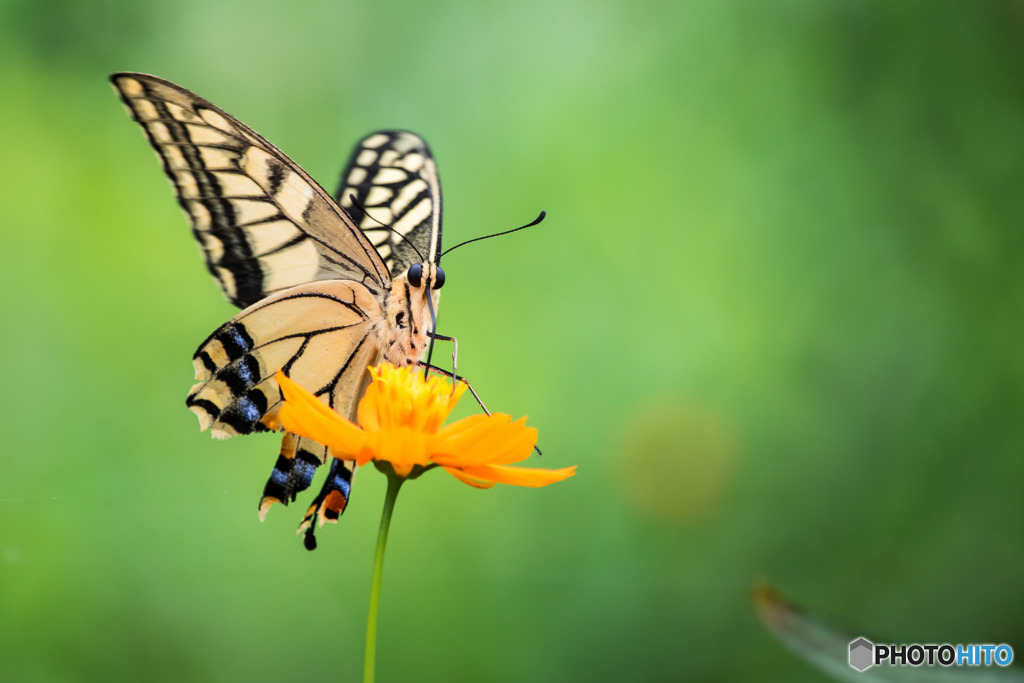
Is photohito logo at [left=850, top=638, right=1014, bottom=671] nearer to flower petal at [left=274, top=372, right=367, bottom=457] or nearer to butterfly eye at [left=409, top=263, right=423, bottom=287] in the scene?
flower petal at [left=274, top=372, right=367, bottom=457]

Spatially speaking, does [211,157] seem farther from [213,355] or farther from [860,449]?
[860,449]

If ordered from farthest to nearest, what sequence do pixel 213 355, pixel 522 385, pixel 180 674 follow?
pixel 522 385 < pixel 180 674 < pixel 213 355

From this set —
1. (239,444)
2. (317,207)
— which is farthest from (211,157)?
(239,444)

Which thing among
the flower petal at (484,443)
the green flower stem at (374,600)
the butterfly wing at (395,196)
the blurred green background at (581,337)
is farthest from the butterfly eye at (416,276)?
the blurred green background at (581,337)

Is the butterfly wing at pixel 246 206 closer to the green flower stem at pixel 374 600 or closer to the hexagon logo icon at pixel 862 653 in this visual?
the green flower stem at pixel 374 600

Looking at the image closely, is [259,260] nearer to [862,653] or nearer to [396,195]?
[396,195]

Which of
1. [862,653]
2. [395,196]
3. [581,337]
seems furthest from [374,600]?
[581,337]
